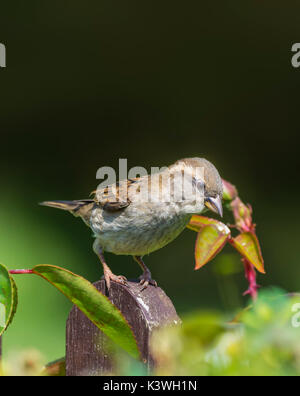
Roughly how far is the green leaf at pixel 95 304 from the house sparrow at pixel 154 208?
605 millimetres

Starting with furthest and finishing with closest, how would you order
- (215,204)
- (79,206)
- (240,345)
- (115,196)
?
1. (79,206)
2. (115,196)
3. (215,204)
4. (240,345)

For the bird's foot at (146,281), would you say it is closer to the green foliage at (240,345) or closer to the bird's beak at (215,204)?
the bird's beak at (215,204)

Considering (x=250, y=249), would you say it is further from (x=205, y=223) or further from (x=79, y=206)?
(x=79, y=206)

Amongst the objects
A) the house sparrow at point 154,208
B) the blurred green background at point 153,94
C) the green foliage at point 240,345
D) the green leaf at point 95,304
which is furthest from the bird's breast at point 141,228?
the blurred green background at point 153,94

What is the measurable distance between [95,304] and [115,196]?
1.00 meters

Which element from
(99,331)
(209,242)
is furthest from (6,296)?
(209,242)

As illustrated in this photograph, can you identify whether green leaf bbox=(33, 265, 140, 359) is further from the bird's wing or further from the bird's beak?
the bird's wing

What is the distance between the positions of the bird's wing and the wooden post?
0.65 m

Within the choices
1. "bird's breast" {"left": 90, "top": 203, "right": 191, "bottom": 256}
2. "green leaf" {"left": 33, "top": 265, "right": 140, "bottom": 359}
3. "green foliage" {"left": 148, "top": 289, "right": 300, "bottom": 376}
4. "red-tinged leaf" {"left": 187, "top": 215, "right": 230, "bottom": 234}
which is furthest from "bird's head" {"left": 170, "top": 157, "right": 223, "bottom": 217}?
"green foliage" {"left": 148, "top": 289, "right": 300, "bottom": 376}

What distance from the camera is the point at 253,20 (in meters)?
4.76

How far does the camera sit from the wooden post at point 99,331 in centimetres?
115

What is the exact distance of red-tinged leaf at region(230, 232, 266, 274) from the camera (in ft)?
3.76

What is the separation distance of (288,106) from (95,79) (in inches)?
64.2

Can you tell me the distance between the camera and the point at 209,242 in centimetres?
121
